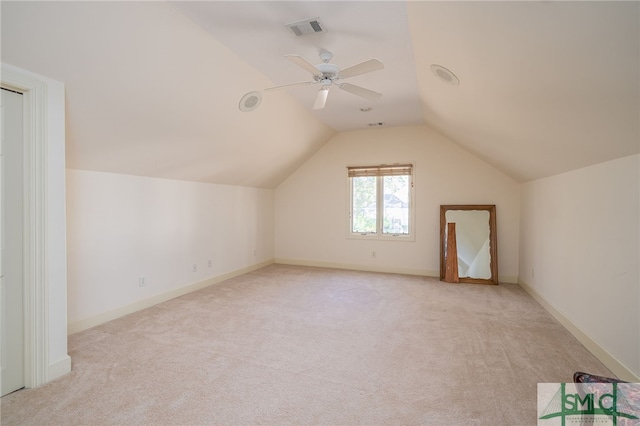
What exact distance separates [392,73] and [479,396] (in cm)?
290

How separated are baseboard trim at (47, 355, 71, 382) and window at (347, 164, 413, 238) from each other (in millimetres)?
4666

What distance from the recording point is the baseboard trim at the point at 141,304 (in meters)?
3.22

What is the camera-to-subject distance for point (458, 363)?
2.62m

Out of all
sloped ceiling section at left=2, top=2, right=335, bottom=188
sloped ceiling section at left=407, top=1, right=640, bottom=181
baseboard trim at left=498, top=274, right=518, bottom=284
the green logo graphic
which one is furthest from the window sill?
the green logo graphic

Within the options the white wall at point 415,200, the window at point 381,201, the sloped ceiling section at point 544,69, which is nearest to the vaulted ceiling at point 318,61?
the sloped ceiling section at point 544,69

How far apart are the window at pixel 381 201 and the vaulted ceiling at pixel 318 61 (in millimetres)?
1888

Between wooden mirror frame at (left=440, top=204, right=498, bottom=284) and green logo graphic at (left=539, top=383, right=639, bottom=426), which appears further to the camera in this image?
wooden mirror frame at (left=440, top=204, right=498, bottom=284)

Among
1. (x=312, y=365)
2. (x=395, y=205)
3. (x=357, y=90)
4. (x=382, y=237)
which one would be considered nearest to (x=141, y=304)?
(x=312, y=365)

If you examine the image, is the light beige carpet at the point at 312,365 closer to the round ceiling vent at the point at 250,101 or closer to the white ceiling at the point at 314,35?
the round ceiling vent at the point at 250,101

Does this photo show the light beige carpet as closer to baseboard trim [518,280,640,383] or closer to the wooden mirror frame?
baseboard trim [518,280,640,383]

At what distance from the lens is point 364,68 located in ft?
8.31

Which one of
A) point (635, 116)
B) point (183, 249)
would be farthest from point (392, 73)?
point (183, 249)

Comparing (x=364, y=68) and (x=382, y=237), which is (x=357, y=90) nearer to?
(x=364, y=68)

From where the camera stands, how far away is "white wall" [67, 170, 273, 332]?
3266 millimetres
